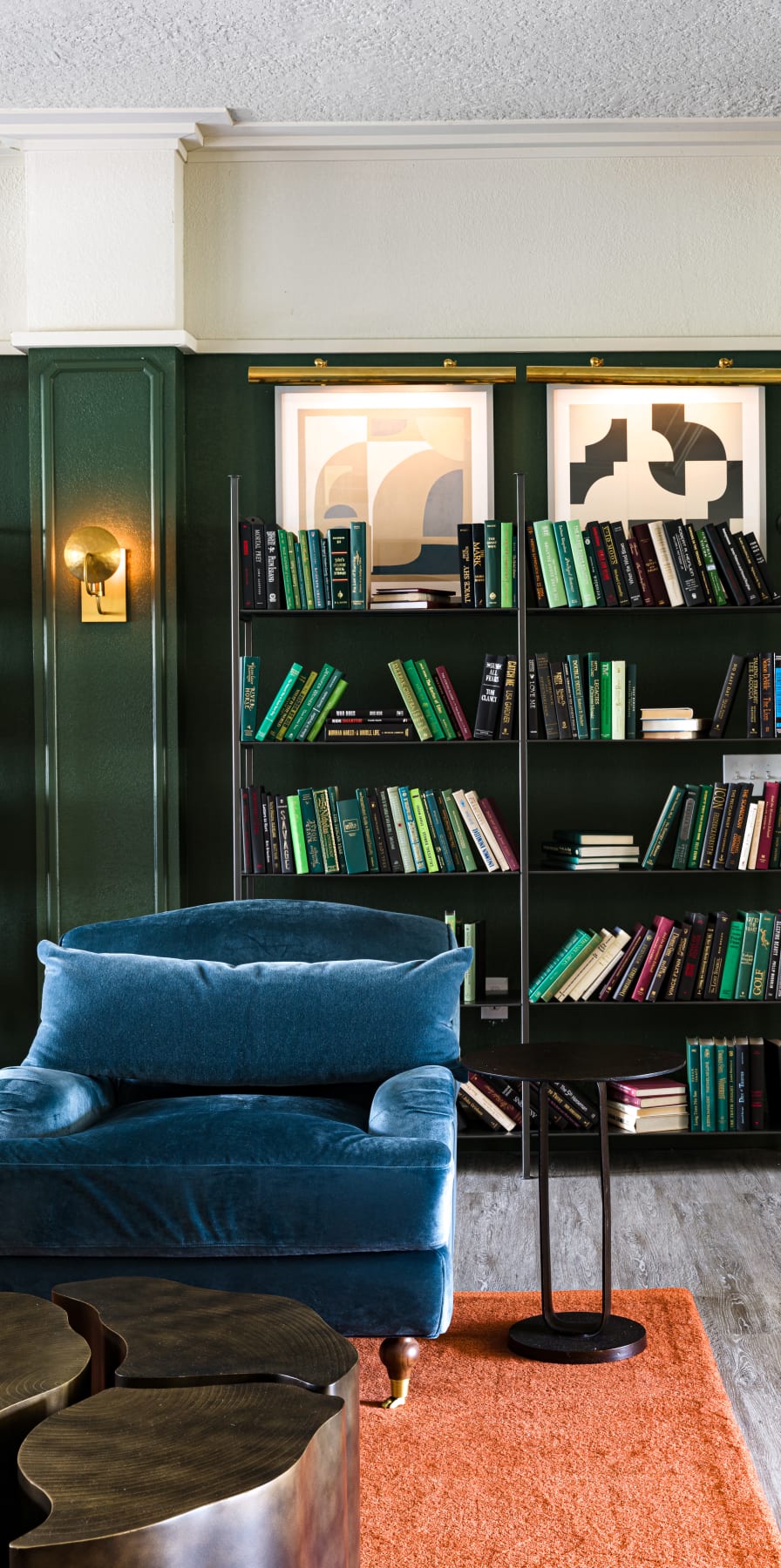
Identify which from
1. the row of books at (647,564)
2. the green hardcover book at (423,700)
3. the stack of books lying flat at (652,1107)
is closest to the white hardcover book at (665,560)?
the row of books at (647,564)

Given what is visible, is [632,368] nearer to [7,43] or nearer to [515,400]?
[515,400]

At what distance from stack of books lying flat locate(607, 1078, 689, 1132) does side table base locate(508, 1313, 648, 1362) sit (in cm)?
123

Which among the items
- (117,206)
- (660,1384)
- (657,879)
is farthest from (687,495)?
(660,1384)

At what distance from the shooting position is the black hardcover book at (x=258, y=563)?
4125 mm

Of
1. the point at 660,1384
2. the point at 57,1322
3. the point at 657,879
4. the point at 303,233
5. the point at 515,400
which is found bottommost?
the point at 660,1384

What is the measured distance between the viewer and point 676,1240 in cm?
346

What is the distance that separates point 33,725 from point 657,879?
208 cm

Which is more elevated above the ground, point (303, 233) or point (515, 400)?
point (303, 233)

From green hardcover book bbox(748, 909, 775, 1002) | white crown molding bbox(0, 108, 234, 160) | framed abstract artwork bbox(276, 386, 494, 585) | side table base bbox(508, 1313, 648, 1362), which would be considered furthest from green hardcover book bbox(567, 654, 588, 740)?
white crown molding bbox(0, 108, 234, 160)

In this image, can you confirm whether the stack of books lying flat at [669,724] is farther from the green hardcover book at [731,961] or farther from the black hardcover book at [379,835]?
the black hardcover book at [379,835]

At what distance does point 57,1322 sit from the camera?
6.10 ft

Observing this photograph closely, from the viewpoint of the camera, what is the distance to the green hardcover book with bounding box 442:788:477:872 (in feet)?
13.6

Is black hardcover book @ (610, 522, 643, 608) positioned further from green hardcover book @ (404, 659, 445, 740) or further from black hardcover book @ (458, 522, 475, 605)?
green hardcover book @ (404, 659, 445, 740)

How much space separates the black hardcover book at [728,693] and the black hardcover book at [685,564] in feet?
0.71
